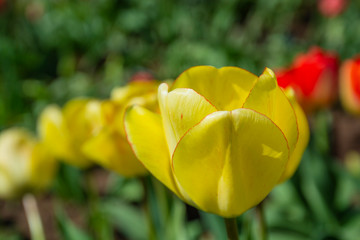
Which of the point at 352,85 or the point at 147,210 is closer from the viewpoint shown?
the point at 147,210

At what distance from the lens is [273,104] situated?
1.40ft

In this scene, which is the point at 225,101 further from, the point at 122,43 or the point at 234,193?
the point at 122,43

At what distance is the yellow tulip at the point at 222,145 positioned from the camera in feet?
1.35

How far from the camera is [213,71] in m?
0.48

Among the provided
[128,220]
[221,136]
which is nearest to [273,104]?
[221,136]

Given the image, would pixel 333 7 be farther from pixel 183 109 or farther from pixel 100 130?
pixel 183 109

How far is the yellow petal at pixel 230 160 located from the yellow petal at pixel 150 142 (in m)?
0.03

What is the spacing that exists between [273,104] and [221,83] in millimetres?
74

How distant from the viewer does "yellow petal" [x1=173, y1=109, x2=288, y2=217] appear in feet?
1.34

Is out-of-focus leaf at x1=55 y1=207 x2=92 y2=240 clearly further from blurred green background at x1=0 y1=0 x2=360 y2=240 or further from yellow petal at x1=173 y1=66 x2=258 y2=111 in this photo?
yellow petal at x1=173 y1=66 x2=258 y2=111

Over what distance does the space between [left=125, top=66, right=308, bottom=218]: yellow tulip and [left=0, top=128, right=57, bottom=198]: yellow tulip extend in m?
0.56

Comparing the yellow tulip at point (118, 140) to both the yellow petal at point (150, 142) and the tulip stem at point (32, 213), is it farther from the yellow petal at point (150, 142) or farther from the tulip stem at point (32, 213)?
the tulip stem at point (32, 213)

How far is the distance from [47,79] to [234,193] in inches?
118

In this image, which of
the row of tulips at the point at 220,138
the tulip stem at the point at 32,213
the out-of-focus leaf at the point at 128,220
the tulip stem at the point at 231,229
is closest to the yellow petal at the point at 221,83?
the row of tulips at the point at 220,138
